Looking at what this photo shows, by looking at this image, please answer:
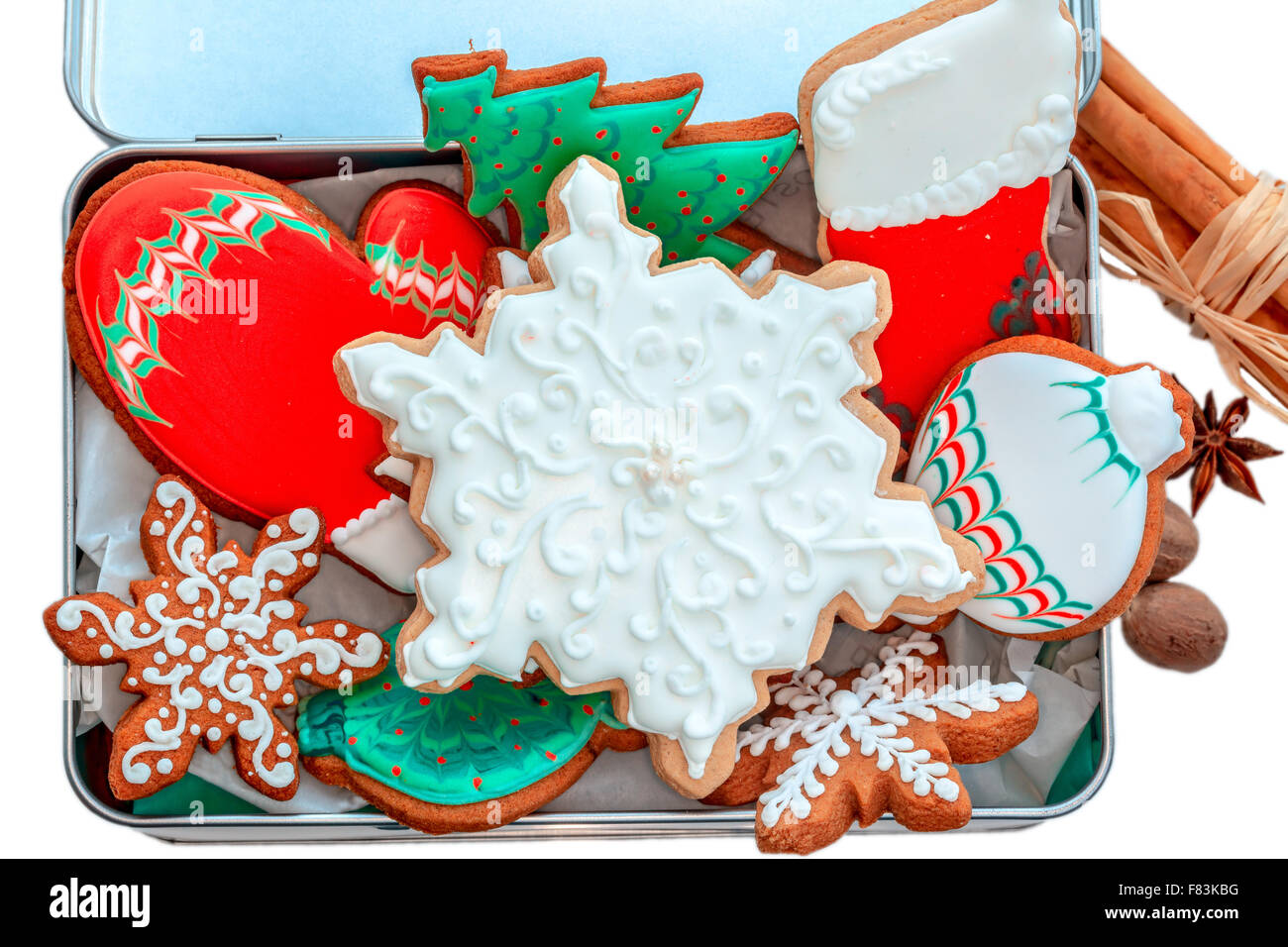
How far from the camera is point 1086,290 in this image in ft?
5.63

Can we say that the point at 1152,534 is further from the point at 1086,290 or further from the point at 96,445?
the point at 96,445

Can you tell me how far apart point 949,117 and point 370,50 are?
93 cm

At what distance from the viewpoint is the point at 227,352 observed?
1638 mm

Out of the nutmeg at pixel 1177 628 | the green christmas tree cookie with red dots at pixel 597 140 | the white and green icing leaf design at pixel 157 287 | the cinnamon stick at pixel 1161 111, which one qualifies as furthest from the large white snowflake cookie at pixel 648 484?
the cinnamon stick at pixel 1161 111

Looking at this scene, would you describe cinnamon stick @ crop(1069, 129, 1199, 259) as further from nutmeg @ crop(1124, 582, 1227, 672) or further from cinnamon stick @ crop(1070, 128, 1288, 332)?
nutmeg @ crop(1124, 582, 1227, 672)

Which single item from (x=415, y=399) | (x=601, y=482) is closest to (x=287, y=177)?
(x=415, y=399)

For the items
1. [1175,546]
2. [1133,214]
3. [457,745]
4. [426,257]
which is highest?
[1133,214]

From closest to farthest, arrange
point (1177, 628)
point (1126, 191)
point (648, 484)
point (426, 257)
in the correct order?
point (648, 484)
point (426, 257)
point (1177, 628)
point (1126, 191)

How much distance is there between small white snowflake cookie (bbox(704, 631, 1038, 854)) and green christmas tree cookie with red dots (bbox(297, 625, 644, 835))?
0.19m

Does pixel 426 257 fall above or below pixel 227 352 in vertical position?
above

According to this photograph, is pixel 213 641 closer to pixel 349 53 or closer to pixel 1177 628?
pixel 349 53

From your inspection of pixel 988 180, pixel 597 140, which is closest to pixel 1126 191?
pixel 988 180

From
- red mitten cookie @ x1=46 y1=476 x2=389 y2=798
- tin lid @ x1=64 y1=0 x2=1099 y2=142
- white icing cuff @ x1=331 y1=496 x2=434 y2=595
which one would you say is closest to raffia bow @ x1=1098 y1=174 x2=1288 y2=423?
tin lid @ x1=64 y1=0 x2=1099 y2=142

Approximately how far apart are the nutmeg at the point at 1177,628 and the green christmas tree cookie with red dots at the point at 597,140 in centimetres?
88
